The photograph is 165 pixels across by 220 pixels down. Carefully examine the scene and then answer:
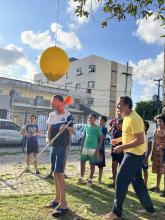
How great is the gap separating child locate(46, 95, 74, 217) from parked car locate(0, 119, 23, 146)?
11525 mm

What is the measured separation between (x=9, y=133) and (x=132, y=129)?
1294 centimetres

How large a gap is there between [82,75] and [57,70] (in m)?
53.4

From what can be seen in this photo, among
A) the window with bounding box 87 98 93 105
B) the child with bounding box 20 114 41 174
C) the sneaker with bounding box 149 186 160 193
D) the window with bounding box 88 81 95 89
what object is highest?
the window with bounding box 88 81 95 89

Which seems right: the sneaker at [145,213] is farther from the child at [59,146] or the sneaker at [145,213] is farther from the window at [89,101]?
the window at [89,101]

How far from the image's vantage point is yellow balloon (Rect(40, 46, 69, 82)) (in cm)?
665

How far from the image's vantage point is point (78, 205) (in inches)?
262

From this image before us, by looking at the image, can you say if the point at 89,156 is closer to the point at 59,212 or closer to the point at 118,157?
the point at 118,157

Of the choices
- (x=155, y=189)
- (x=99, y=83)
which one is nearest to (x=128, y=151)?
(x=155, y=189)

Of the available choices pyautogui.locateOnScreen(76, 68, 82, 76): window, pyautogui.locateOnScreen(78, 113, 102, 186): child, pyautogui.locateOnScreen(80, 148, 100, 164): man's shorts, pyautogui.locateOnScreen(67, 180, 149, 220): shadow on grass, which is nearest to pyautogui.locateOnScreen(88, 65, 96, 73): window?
pyautogui.locateOnScreen(76, 68, 82, 76): window

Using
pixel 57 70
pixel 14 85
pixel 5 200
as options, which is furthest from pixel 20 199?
pixel 14 85

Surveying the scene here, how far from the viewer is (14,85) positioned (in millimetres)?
47312

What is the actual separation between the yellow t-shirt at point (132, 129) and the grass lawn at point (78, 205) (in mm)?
1180

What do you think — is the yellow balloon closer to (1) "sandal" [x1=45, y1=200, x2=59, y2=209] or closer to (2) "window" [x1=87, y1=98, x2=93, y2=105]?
(1) "sandal" [x1=45, y1=200, x2=59, y2=209]

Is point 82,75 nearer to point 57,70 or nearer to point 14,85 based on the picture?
point 14,85
